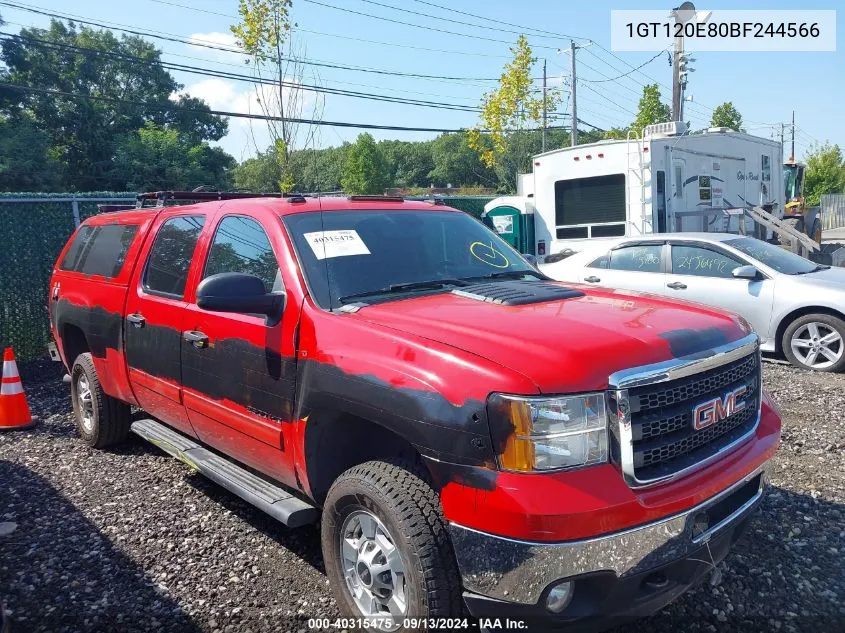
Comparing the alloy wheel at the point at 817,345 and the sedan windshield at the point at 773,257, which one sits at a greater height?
the sedan windshield at the point at 773,257

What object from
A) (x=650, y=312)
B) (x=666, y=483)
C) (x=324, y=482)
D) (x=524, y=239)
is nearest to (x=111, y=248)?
(x=324, y=482)

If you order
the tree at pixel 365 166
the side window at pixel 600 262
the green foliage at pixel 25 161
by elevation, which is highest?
the tree at pixel 365 166

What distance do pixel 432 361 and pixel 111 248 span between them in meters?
3.65

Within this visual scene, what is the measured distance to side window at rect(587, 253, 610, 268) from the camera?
8.86m

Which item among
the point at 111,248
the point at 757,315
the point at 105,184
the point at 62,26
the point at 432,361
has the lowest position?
Result: the point at 757,315

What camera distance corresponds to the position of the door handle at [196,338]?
3.74 metres

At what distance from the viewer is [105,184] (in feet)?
138

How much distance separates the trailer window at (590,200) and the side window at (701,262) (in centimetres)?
301

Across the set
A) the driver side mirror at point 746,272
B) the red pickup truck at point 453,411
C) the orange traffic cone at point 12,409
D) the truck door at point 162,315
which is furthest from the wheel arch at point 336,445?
the driver side mirror at point 746,272

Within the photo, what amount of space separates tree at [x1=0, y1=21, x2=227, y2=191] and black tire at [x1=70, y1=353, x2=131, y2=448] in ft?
118

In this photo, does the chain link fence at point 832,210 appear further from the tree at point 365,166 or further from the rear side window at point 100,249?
the rear side window at point 100,249

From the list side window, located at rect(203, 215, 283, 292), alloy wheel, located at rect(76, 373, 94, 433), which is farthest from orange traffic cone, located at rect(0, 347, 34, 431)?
side window, located at rect(203, 215, 283, 292)

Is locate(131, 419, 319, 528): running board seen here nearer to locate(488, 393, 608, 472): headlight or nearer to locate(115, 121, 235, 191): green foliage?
locate(488, 393, 608, 472): headlight

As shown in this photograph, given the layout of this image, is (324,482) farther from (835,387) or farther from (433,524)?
(835,387)
